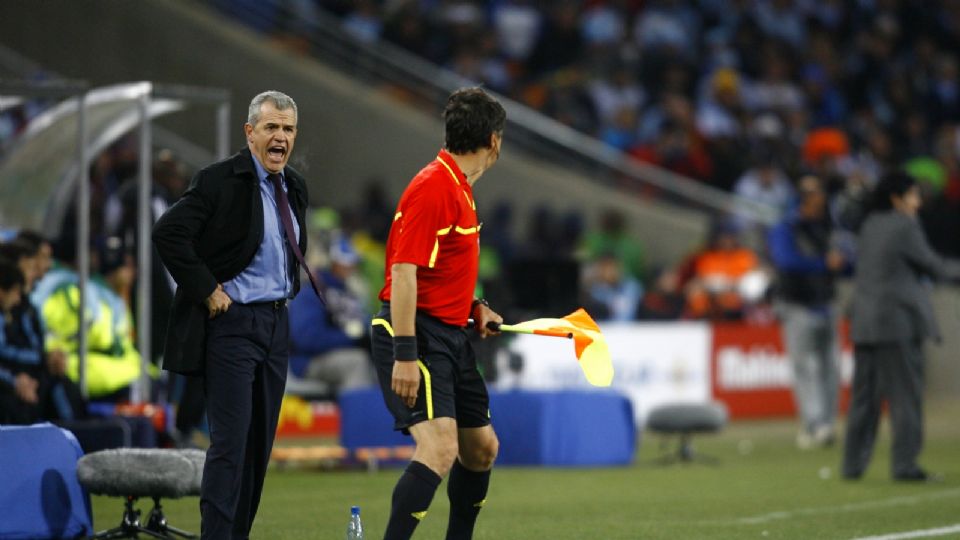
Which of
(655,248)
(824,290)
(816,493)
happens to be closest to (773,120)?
(655,248)

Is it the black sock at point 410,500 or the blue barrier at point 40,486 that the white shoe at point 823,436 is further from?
the black sock at point 410,500

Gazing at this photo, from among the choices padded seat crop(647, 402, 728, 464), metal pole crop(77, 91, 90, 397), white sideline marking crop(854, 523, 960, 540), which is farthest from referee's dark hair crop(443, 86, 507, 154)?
padded seat crop(647, 402, 728, 464)

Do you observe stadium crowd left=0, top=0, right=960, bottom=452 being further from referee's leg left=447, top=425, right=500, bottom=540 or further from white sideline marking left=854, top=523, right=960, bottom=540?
referee's leg left=447, top=425, right=500, bottom=540

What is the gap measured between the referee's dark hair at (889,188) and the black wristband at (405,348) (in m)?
6.98

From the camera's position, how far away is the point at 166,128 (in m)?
16.5

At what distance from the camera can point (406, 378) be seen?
23.3 ft

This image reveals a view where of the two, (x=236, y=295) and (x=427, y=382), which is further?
(x=236, y=295)

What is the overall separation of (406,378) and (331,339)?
902 cm

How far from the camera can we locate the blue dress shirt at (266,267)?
25.6ft

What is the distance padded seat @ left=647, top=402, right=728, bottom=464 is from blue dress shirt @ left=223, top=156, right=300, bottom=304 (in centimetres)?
781

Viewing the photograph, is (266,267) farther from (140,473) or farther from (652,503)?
(652,503)

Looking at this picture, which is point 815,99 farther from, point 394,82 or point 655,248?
point 394,82

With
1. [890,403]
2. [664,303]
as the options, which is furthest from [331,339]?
[664,303]

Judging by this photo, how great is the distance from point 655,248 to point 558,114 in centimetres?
239
